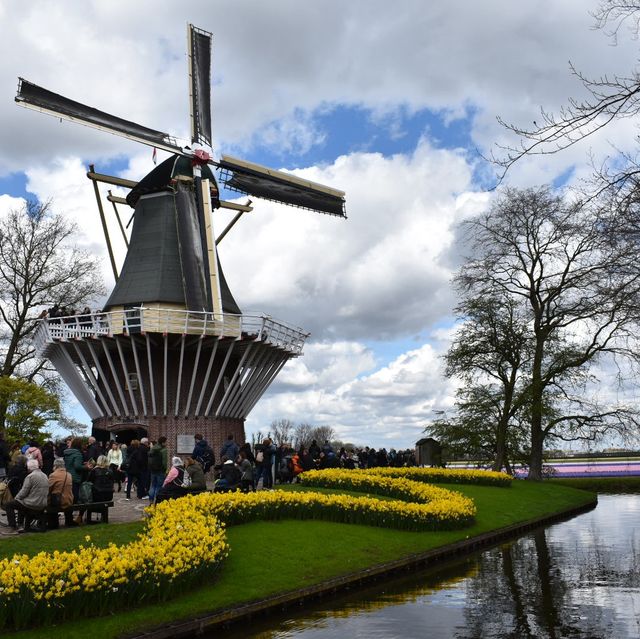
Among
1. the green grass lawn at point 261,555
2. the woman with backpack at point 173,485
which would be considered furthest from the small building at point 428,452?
the woman with backpack at point 173,485

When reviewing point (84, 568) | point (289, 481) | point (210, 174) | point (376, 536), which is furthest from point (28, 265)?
point (84, 568)

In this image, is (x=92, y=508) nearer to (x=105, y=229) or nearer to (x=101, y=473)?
(x=101, y=473)

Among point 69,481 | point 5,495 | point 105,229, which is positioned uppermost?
point 105,229

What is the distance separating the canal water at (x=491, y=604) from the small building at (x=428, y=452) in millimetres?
24736

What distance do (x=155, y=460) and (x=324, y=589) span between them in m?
7.23

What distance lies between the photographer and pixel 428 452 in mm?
42594

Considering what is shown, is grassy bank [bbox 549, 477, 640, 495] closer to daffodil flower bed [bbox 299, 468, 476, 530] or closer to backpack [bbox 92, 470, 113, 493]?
daffodil flower bed [bbox 299, 468, 476, 530]

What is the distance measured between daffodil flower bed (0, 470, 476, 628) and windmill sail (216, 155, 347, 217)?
2337 centimetres

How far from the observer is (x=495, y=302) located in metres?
36.3

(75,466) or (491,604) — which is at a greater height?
(75,466)

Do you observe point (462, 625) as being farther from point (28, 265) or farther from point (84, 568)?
point (28, 265)

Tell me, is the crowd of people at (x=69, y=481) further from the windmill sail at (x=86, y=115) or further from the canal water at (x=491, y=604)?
the windmill sail at (x=86, y=115)

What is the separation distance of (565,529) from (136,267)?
2135 cm

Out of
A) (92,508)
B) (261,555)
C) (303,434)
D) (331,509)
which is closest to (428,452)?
(331,509)
